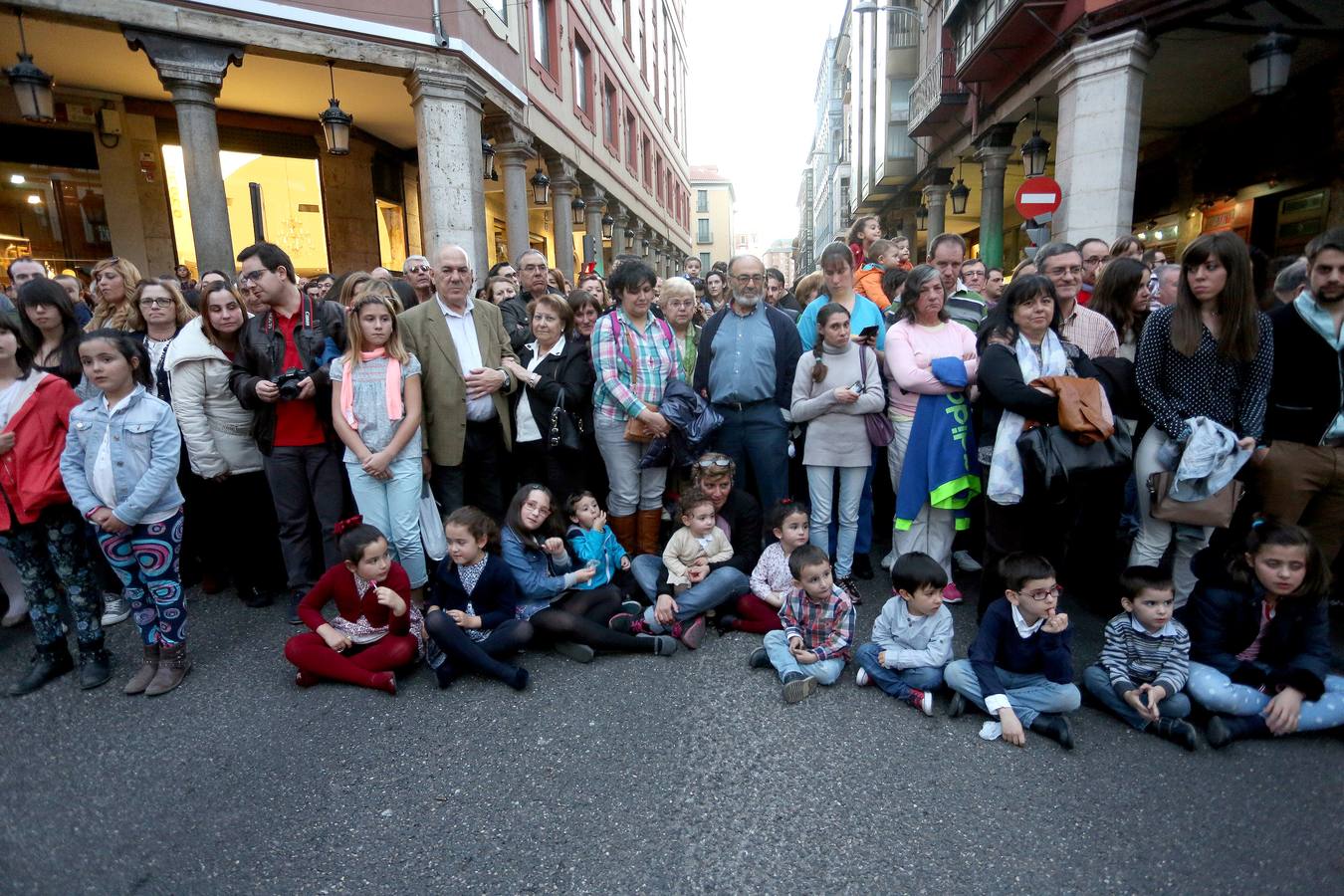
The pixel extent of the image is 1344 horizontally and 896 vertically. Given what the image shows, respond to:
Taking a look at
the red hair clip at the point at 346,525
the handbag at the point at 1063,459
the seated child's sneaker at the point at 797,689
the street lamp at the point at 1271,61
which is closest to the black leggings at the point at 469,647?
the red hair clip at the point at 346,525

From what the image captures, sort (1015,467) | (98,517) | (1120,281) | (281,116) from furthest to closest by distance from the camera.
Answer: (281,116), (1120,281), (1015,467), (98,517)

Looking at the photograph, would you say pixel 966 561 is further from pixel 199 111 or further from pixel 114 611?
pixel 199 111

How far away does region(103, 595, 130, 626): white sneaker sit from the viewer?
442 cm

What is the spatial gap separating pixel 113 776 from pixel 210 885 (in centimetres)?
102

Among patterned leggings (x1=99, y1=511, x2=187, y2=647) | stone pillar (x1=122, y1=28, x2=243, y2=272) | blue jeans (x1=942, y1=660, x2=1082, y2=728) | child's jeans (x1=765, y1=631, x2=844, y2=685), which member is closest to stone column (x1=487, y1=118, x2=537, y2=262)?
stone pillar (x1=122, y1=28, x2=243, y2=272)

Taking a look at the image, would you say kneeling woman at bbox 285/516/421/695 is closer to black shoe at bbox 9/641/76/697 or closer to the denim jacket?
the denim jacket

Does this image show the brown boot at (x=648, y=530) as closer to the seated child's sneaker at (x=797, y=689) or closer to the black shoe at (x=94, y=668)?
the seated child's sneaker at (x=797, y=689)

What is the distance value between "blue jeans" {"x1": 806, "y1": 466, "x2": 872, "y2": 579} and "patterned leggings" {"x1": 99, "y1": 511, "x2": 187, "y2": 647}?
365 cm

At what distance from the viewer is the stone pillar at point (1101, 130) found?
9219 mm

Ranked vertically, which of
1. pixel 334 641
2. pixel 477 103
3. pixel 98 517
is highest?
pixel 477 103

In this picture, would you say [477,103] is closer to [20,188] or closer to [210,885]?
[20,188]

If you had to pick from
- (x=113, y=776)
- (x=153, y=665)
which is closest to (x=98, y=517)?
(x=153, y=665)

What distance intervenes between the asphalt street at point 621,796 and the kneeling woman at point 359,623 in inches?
5.4

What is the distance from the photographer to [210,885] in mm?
2268
